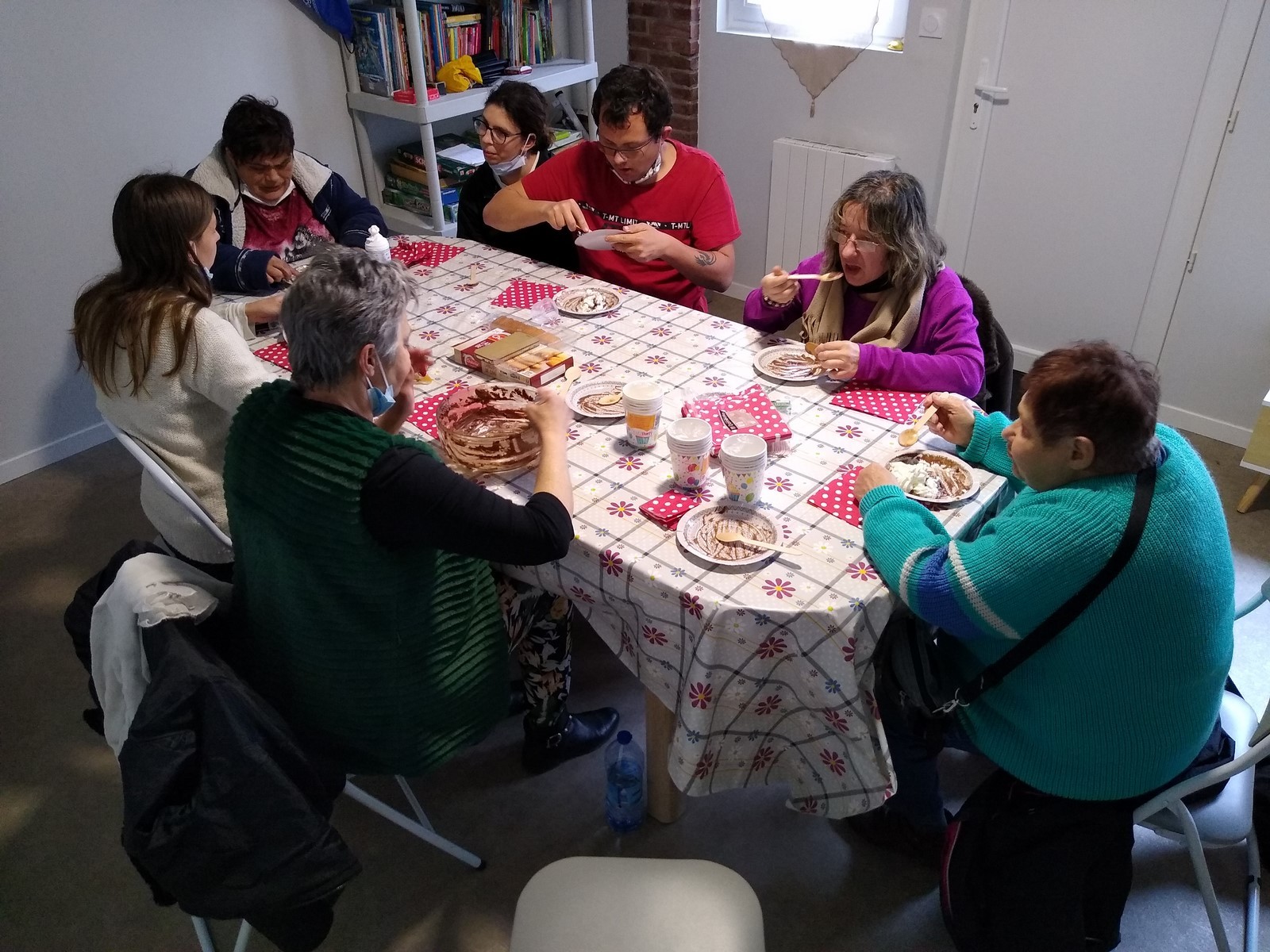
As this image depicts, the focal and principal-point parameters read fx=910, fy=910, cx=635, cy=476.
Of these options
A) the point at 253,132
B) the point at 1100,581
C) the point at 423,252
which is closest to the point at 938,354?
the point at 1100,581

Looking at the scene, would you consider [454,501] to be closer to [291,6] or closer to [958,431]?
[958,431]

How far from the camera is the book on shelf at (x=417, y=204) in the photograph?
3629 mm

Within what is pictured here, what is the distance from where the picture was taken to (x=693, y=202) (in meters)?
2.59

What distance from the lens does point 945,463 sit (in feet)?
5.56

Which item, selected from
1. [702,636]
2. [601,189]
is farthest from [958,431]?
[601,189]

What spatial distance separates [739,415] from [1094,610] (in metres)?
→ 0.76

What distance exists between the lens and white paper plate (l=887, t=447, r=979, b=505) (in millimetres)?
1603

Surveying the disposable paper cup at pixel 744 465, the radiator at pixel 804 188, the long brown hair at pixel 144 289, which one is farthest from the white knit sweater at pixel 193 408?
the radiator at pixel 804 188

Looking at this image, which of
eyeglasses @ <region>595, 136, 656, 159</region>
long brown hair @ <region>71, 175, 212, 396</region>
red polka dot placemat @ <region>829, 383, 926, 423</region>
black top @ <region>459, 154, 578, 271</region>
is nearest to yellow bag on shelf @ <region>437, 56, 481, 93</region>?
black top @ <region>459, 154, 578, 271</region>

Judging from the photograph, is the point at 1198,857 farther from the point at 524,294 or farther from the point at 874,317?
the point at 524,294

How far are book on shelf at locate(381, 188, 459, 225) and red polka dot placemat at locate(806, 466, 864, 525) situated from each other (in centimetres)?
245

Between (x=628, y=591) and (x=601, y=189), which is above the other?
(x=601, y=189)

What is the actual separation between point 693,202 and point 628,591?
147cm

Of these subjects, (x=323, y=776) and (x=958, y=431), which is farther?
(x=958, y=431)
